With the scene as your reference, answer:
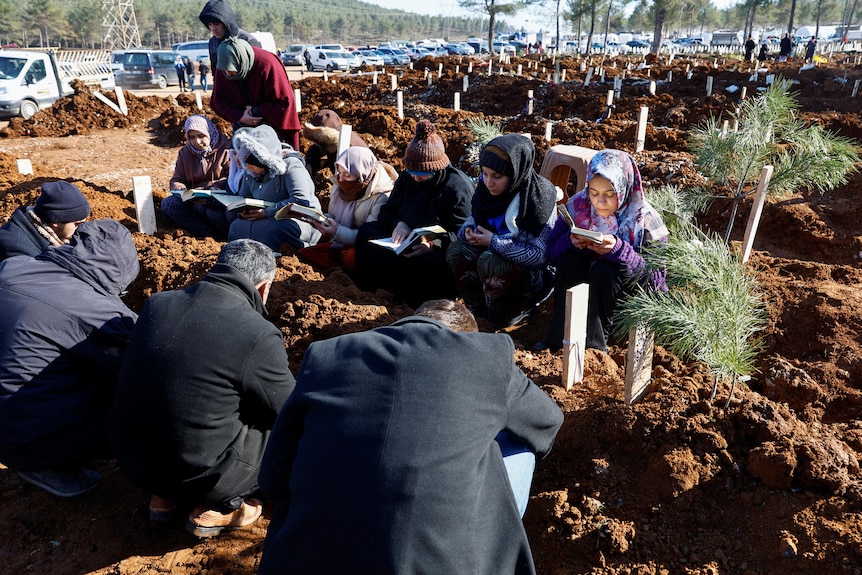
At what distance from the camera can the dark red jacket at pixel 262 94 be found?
5824 millimetres

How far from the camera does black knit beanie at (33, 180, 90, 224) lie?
10.6 ft

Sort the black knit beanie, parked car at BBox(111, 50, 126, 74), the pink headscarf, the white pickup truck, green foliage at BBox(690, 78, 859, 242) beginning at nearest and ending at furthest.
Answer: the black knit beanie, green foliage at BBox(690, 78, 859, 242), the pink headscarf, the white pickup truck, parked car at BBox(111, 50, 126, 74)

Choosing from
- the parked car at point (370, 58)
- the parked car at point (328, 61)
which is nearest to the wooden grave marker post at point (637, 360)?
the parked car at point (328, 61)

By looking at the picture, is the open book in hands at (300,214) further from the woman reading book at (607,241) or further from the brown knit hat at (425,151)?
the woman reading book at (607,241)

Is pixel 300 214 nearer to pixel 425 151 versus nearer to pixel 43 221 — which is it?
pixel 425 151

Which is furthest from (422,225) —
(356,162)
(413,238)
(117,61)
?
(117,61)

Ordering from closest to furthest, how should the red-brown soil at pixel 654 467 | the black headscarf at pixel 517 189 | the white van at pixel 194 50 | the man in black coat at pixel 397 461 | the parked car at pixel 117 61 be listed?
the man in black coat at pixel 397 461, the red-brown soil at pixel 654 467, the black headscarf at pixel 517 189, the parked car at pixel 117 61, the white van at pixel 194 50

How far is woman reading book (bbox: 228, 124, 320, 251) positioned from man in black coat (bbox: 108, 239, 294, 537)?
87.8 inches

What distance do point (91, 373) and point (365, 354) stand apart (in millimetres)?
1707

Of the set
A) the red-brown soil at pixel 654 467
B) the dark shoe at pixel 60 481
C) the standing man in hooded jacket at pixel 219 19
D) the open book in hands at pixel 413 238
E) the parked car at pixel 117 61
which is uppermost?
the standing man in hooded jacket at pixel 219 19

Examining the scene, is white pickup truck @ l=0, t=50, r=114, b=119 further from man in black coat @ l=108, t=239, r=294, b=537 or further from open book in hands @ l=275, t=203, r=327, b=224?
man in black coat @ l=108, t=239, r=294, b=537

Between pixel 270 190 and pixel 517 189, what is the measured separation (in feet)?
6.69

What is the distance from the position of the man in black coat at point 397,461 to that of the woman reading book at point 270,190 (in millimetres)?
3100

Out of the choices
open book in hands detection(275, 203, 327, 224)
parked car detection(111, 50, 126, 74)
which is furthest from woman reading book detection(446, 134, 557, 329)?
parked car detection(111, 50, 126, 74)
